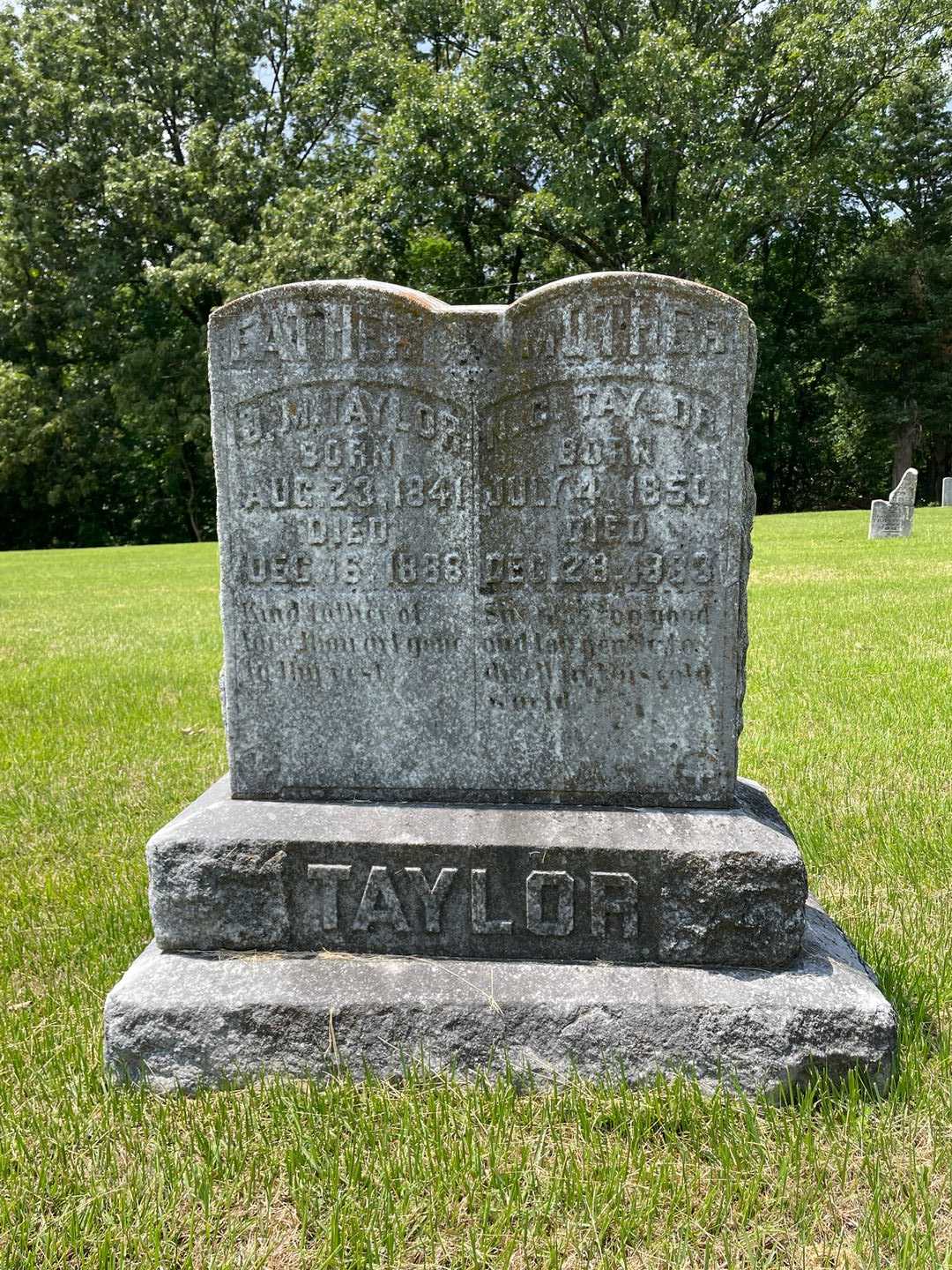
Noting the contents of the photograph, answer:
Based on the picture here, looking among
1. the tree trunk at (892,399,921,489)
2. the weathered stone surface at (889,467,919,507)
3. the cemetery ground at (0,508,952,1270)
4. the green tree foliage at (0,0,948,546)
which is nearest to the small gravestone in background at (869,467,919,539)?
the weathered stone surface at (889,467,919,507)

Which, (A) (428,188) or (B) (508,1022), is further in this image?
(A) (428,188)

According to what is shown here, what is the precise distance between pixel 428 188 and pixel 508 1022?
21508 mm

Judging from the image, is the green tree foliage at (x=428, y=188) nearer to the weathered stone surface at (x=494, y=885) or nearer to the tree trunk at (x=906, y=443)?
the tree trunk at (x=906, y=443)

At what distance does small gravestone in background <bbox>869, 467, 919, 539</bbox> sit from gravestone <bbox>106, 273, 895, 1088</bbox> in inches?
644

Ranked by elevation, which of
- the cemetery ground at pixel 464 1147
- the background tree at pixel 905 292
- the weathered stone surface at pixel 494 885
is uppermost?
the background tree at pixel 905 292

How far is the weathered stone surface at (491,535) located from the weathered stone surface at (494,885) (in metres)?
0.19

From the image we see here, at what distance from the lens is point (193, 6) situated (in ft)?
86.6

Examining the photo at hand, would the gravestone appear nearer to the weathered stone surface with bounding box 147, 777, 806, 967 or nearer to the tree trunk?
the weathered stone surface with bounding box 147, 777, 806, 967

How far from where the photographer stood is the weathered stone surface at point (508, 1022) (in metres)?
2.51

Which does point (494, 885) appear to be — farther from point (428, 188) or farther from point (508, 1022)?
point (428, 188)

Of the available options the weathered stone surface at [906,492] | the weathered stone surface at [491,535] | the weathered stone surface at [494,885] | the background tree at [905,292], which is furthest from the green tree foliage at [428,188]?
the weathered stone surface at [494,885]

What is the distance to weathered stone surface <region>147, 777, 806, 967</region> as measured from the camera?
105 inches

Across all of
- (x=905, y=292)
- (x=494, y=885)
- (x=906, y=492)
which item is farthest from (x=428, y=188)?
(x=494, y=885)

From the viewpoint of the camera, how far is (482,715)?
2930 mm
